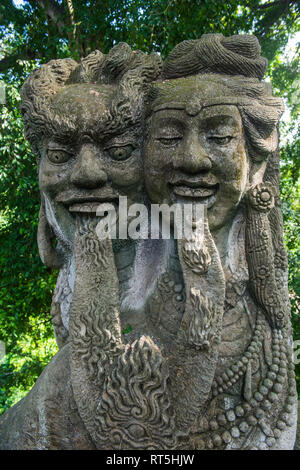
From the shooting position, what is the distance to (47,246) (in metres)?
2.19

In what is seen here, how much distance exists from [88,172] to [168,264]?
59 cm

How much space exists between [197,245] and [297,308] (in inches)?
103

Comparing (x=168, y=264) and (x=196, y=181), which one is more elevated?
(x=196, y=181)

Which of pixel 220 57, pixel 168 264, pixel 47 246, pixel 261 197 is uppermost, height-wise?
pixel 220 57

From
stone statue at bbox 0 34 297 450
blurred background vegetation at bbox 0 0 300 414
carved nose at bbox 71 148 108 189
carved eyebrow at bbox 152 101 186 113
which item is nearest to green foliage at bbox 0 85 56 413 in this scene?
blurred background vegetation at bbox 0 0 300 414

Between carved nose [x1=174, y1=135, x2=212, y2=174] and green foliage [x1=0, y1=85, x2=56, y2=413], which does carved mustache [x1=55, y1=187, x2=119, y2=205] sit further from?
green foliage [x1=0, y1=85, x2=56, y2=413]

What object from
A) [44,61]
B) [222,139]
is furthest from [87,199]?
[44,61]

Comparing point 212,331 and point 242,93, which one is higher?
point 242,93

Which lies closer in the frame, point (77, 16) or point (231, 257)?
point (231, 257)

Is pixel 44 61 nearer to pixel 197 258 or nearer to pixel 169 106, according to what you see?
pixel 169 106

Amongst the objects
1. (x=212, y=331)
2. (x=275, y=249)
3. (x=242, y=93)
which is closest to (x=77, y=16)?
(x=242, y=93)

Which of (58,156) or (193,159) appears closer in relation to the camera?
(193,159)

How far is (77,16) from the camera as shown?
176 inches
